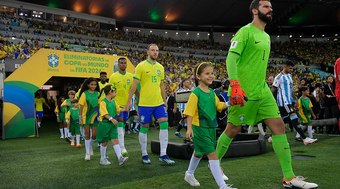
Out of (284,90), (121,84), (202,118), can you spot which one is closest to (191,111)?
(202,118)

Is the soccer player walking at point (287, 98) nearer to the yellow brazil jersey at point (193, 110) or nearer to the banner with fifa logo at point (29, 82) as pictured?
the yellow brazil jersey at point (193, 110)

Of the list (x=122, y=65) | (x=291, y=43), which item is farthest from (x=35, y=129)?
(x=291, y=43)

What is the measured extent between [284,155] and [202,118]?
42.4 inches

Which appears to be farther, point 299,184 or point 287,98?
point 287,98

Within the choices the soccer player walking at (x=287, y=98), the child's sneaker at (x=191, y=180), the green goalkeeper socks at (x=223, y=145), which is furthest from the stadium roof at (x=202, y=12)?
the green goalkeeper socks at (x=223, y=145)

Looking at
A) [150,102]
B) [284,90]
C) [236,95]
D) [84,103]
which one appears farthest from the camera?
[284,90]

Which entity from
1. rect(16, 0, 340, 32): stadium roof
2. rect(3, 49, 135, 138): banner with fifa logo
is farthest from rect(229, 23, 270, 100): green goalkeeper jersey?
rect(16, 0, 340, 32): stadium roof

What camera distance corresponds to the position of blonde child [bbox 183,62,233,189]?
4.11 meters

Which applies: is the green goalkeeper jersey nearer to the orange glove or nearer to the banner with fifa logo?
the orange glove

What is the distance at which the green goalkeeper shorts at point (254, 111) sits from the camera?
3.94 metres

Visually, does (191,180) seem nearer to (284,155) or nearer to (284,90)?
(284,155)

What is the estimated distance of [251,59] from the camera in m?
4.02

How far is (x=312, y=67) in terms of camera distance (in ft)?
144

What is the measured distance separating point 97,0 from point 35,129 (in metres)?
31.6
